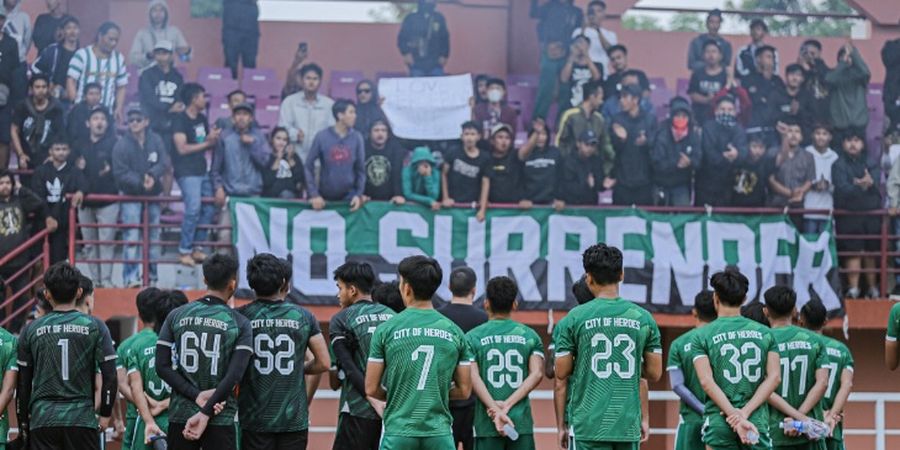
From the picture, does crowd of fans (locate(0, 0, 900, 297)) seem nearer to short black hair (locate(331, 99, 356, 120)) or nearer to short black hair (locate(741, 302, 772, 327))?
short black hair (locate(331, 99, 356, 120))

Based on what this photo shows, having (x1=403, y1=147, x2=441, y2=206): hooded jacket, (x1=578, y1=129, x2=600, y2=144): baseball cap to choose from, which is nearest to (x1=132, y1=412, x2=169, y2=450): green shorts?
(x1=403, y1=147, x2=441, y2=206): hooded jacket

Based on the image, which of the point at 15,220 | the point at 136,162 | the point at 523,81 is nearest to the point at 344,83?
the point at 523,81

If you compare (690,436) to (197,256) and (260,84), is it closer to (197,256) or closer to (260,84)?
(197,256)

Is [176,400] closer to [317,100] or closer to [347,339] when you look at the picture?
[347,339]

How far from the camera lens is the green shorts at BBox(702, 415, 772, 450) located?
8.77 meters

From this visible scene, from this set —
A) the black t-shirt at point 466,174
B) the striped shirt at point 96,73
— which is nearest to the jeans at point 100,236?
the striped shirt at point 96,73

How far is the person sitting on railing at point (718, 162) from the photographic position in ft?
53.8

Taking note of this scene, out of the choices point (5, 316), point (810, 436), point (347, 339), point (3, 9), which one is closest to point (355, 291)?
point (347, 339)

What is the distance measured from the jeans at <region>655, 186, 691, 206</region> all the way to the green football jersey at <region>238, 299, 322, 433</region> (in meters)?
8.74

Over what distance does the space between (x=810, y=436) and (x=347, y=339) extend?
134 inches

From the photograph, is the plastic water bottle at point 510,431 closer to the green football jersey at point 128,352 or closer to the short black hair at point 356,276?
the short black hair at point 356,276

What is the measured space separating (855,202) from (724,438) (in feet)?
28.3

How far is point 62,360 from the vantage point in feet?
28.2

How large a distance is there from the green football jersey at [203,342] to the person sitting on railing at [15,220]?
22.2 ft
